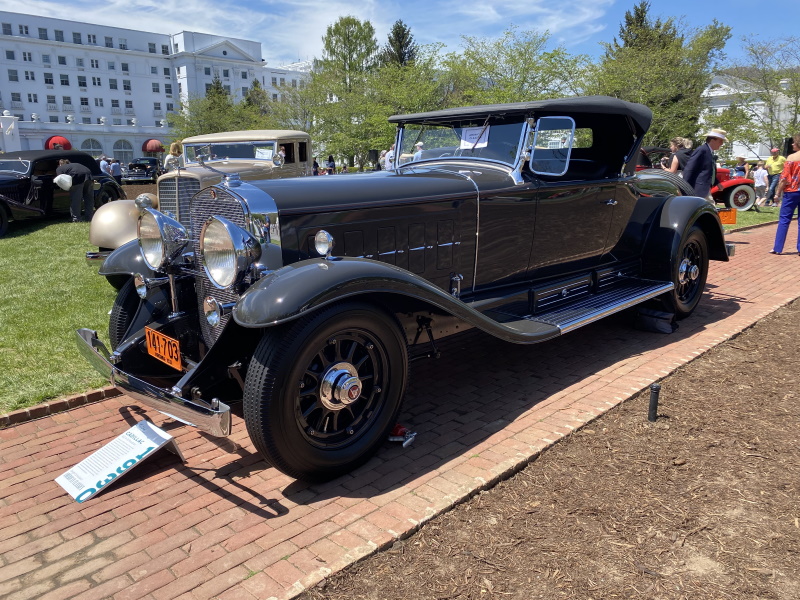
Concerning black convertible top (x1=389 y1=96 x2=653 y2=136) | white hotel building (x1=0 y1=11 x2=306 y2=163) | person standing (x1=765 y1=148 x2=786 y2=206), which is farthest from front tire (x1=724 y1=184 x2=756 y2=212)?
white hotel building (x1=0 y1=11 x2=306 y2=163)

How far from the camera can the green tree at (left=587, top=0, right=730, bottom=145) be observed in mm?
21828

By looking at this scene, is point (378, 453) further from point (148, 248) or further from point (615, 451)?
point (148, 248)

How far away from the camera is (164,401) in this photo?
2875mm

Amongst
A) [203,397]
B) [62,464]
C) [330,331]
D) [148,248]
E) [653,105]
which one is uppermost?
[653,105]

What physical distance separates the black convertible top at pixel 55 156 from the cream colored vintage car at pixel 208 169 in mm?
4497

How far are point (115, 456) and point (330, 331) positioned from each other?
1420mm

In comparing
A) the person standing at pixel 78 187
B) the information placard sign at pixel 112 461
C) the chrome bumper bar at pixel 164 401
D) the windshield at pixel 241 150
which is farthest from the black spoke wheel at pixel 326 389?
the person standing at pixel 78 187

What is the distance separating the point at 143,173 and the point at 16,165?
1994 centimetres

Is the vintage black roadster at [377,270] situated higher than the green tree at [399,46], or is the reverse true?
the green tree at [399,46]

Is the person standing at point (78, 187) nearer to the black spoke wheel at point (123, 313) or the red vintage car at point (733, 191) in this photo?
the black spoke wheel at point (123, 313)

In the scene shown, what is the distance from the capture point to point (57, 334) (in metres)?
5.22

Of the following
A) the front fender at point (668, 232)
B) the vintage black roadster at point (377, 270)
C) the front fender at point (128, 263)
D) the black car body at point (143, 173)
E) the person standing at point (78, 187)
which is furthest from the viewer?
the black car body at point (143, 173)

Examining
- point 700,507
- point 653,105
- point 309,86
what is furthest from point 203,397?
point 309,86

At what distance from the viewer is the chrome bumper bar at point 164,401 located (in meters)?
2.66
